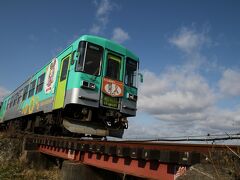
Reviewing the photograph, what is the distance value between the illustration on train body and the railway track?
66.7 inches

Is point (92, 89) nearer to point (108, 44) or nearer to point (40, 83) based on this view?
point (108, 44)

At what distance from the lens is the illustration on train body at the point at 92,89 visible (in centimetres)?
884

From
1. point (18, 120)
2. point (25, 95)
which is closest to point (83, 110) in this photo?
point (25, 95)

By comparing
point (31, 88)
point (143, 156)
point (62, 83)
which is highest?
point (31, 88)

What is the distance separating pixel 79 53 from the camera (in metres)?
8.96

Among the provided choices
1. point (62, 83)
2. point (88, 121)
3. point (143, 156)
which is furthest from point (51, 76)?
point (143, 156)

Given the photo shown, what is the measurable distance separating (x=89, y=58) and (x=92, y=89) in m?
1.13

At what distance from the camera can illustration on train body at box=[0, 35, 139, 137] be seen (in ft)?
29.0

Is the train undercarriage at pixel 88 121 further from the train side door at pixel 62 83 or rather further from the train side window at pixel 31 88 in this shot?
the train side window at pixel 31 88

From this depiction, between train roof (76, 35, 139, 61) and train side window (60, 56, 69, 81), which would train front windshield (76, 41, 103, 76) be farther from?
train side window (60, 56, 69, 81)

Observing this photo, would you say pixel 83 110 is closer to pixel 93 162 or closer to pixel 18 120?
pixel 93 162

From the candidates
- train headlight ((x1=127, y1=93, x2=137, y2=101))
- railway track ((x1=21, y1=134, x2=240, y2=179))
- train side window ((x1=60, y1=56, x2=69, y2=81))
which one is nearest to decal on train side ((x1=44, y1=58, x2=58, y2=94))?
train side window ((x1=60, y1=56, x2=69, y2=81))

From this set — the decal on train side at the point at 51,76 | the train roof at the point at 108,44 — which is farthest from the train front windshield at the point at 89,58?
the decal on train side at the point at 51,76

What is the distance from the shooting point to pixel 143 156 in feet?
13.6
